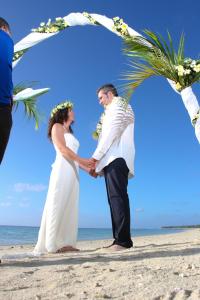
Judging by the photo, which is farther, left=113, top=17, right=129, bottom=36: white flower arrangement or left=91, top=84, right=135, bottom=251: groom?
left=113, top=17, right=129, bottom=36: white flower arrangement

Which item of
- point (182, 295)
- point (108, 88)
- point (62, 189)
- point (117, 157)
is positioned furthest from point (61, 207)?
point (182, 295)

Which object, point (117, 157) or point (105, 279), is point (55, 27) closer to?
point (117, 157)

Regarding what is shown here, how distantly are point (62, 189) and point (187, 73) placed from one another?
8.50ft

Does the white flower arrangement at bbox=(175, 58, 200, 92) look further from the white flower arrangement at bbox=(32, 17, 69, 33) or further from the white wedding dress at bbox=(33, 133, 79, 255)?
the white flower arrangement at bbox=(32, 17, 69, 33)

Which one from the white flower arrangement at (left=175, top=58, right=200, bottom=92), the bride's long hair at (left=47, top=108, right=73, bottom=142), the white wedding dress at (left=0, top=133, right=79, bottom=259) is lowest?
the white wedding dress at (left=0, top=133, right=79, bottom=259)

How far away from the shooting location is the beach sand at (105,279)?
265 centimetres

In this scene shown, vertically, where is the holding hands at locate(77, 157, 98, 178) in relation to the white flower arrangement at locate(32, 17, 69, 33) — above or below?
below

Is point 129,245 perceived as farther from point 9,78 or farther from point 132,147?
point 9,78

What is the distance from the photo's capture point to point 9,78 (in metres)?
4.04

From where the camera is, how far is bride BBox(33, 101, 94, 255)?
5.79 m

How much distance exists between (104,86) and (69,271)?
2981mm

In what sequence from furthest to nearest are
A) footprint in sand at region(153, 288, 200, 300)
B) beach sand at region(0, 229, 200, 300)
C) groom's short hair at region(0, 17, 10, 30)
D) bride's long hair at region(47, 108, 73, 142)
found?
bride's long hair at region(47, 108, 73, 142)
groom's short hair at region(0, 17, 10, 30)
beach sand at region(0, 229, 200, 300)
footprint in sand at region(153, 288, 200, 300)

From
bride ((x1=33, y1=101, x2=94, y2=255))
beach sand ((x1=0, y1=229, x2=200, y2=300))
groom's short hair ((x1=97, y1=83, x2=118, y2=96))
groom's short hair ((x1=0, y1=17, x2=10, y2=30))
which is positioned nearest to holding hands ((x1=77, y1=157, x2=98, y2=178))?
bride ((x1=33, y1=101, x2=94, y2=255))

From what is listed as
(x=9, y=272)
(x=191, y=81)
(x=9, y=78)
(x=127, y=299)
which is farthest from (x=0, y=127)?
(x=191, y=81)
